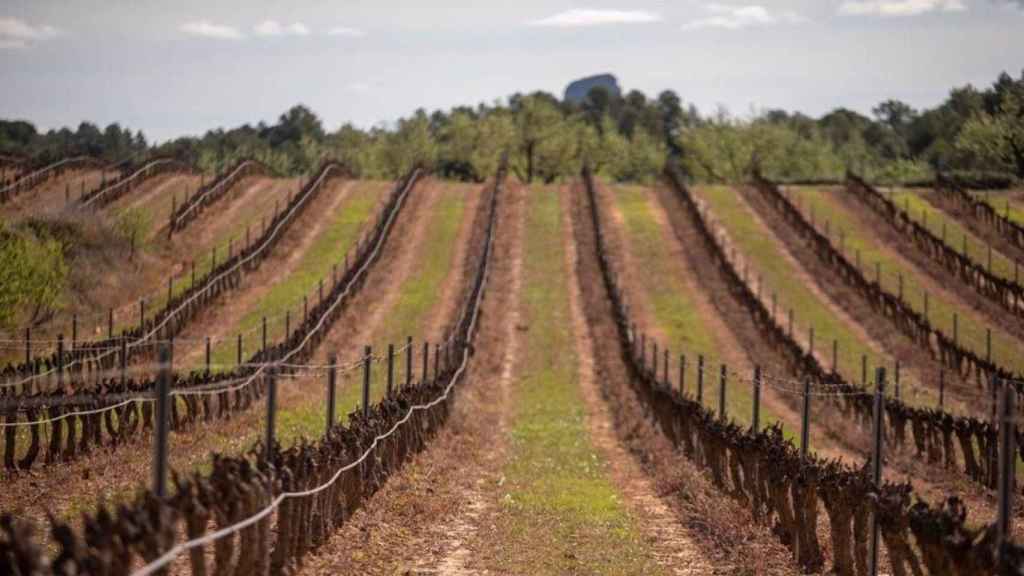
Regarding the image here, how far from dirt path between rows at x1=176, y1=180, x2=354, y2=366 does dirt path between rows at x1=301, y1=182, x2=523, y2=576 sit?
7951mm

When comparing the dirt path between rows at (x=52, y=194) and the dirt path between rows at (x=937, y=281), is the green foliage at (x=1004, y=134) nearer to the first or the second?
the dirt path between rows at (x=937, y=281)

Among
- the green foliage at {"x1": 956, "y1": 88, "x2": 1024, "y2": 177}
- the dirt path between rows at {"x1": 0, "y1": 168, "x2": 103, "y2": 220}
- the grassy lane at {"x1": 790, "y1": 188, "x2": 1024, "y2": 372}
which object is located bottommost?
the grassy lane at {"x1": 790, "y1": 188, "x2": 1024, "y2": 372}

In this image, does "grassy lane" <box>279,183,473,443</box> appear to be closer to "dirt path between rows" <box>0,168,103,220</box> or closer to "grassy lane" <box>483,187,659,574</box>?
"grassy lane" <box>483,187,659,574</box>

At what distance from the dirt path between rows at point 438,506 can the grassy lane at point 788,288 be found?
1330 centimetres

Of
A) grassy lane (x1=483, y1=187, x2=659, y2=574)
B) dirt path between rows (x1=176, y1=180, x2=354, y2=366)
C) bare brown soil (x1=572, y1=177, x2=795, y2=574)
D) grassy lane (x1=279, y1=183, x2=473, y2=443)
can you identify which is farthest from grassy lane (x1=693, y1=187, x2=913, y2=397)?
dirt path between rows (x1=176, y1=180, x2=354, y2=366)

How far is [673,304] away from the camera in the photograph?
187ft

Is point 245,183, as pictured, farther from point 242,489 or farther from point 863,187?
point 242,489

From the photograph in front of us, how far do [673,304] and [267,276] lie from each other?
1807cm

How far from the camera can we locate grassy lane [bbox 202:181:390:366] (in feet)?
156

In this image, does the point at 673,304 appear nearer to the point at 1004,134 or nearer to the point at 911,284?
the point at 911,284

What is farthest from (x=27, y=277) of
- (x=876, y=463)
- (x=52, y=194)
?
(x=52, y=194)

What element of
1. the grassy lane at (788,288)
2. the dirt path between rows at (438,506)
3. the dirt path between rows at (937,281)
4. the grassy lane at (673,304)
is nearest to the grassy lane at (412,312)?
the dirt path between rows at (438,506)

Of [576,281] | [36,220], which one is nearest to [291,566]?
[36,220]

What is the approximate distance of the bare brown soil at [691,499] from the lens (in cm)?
1703
